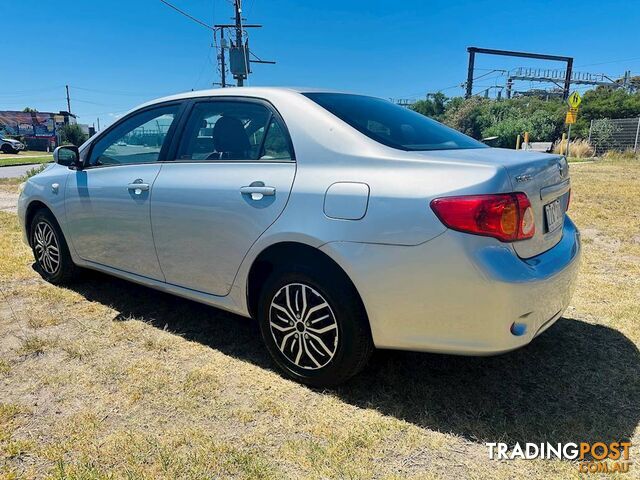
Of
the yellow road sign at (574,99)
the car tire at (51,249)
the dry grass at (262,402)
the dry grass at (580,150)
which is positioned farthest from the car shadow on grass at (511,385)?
the dry grass at (580,150)

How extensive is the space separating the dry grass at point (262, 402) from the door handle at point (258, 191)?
108 cm

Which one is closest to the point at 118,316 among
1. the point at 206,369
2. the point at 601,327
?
the point at 206,369

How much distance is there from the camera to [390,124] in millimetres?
2838

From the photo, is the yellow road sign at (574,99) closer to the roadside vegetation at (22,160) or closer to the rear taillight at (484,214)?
the rear taillight at (484,214)

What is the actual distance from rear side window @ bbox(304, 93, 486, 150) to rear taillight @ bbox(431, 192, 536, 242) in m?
0.52

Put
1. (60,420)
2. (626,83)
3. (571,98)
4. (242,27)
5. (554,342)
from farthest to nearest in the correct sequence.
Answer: (626,83) < (242,27) < (571,98) < (554,342) < (60,420)

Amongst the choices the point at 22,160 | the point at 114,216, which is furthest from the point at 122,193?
the point at 22,160

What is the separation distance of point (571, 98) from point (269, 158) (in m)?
17.3

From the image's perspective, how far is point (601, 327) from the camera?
337cm

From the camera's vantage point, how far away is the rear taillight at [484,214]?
204cm

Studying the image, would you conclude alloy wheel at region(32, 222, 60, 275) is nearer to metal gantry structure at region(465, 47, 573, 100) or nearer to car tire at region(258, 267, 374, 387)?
car tire at region(258, 267, 374, 387)

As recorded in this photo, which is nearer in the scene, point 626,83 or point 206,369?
point 206,369

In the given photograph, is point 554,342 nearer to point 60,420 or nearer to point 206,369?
point 206,369

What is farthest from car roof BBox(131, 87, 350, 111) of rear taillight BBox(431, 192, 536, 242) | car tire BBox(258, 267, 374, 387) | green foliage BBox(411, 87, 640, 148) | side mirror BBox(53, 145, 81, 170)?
green foliage BBox(411, 87, 640, 148)
